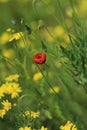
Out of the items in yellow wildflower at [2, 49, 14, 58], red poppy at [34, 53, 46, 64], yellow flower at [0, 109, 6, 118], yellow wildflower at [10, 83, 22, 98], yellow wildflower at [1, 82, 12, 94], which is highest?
red poppy at [34, 53, 46, 64]

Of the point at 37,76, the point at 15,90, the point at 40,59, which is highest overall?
the point at 40,59

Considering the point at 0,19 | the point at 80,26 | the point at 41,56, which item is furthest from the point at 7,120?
the point at 0,19

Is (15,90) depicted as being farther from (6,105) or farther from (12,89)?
(6,105)

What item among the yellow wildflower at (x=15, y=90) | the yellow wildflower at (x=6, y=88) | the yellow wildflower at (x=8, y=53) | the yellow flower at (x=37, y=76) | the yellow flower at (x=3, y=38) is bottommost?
the yellow wildflower at (x=8, y=53)

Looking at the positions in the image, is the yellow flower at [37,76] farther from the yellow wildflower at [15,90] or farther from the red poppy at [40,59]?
the red poppy at [40,59]

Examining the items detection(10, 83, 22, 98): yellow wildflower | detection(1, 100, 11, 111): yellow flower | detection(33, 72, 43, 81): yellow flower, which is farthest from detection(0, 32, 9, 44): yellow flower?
detection(1, 100, 11, 111): yellow flower

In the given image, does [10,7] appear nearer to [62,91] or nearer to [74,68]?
[62,91]

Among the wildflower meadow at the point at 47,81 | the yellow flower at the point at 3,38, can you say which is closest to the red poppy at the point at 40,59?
the wildflower meadow at the point at 47,81

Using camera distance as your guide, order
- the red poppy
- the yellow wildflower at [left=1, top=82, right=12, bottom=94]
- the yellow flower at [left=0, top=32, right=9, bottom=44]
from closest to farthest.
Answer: the red poppy
the yellow wildflower at [left=1, top=82, right=12, bottom=94]
the yellow flower at [left=0, top=32, right=9, bottom=44]

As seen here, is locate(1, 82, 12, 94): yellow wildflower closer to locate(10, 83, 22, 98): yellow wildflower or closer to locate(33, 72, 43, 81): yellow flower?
locate(10, 83, 22, 98): yellow wildflower

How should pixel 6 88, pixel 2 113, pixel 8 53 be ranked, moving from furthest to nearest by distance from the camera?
pixel 8 53
pixel 6 88
pixel 2 113

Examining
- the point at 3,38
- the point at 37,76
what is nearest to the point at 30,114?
the point at 37,76
